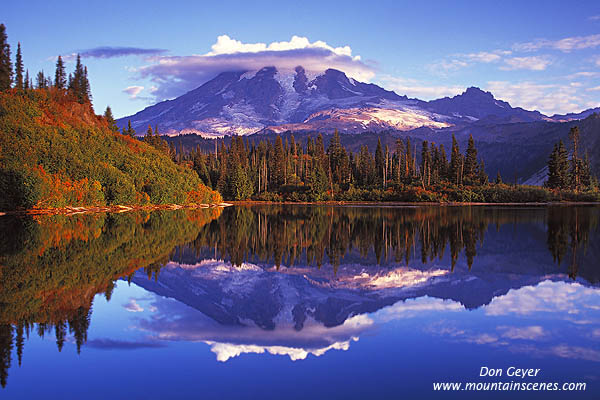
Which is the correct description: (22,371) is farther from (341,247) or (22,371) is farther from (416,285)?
(341,247)

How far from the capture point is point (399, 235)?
28.0 metres

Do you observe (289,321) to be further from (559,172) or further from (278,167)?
(278,167)

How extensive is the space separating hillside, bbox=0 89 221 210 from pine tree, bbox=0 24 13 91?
553 centimetres

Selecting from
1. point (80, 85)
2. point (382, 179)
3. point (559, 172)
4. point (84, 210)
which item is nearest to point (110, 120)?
point (80, 85)

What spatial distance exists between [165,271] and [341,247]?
8.71m

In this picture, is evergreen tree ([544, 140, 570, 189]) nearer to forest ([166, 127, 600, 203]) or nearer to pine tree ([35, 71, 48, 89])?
forest ([166, 127, 600, 203])

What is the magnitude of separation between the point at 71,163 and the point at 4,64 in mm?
26232

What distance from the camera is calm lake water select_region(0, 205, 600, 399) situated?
7.41 metres

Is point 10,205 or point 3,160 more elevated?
point 3,160

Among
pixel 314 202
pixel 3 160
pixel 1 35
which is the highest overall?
pixel 1 35

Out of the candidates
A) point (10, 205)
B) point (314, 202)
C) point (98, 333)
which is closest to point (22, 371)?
point (98, 333)

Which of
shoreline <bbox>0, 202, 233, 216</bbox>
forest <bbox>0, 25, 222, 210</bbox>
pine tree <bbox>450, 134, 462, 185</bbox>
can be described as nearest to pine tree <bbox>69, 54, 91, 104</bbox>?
forest <bbox>0, 25, 222, 210</bbox>

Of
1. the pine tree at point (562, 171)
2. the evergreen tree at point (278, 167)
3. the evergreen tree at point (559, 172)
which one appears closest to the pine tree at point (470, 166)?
the evergreen tree at point (559, 172)

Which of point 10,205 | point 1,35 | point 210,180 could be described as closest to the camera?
point 10,205
